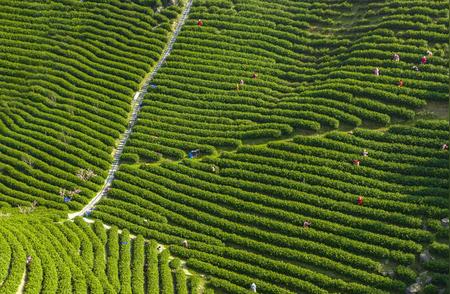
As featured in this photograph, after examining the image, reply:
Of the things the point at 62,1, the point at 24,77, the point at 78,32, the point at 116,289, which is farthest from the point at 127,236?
the point at 62,1

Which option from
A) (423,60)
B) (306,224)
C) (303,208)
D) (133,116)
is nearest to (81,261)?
(306,224)

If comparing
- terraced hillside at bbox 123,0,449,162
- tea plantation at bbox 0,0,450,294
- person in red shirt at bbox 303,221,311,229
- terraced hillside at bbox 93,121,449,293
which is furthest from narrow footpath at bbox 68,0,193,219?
person in red shirt at bbox 303,221,311,229

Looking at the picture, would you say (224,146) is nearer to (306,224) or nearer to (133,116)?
(133,116)

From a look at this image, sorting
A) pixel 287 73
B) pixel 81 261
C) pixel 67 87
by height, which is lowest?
pixel 81 261

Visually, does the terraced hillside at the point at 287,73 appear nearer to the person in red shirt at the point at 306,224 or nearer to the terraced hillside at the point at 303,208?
the terraced hillside at the point at 303,208

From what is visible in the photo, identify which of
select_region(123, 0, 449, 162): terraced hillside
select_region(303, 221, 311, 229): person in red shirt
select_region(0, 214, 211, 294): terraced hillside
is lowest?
select_region(0, 214, 211, 294): terraced hillside

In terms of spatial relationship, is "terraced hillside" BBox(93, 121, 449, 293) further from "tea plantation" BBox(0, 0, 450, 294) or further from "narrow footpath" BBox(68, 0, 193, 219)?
"narrow footpath" BBox(68, 0, 193, 219)

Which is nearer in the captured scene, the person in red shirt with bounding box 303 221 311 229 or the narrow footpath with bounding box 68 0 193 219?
the person in red shirt with bounding box 303 221 311 229

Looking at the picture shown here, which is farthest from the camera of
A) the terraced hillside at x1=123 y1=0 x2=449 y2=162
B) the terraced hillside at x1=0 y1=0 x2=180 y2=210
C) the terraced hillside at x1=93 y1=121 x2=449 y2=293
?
the terraced hillside at x1=0 y1=0 x2=180 y2=210
